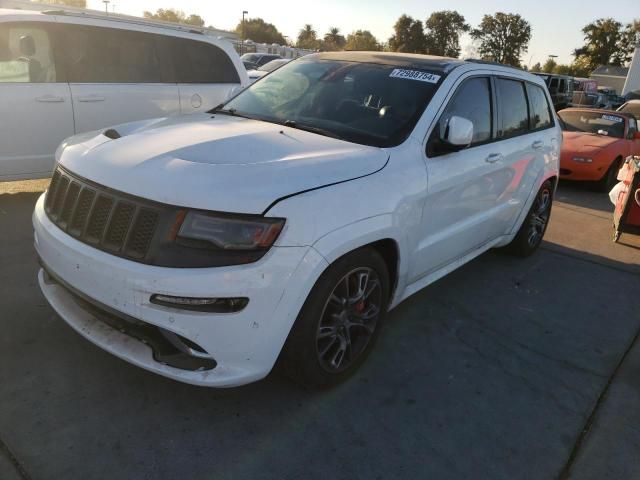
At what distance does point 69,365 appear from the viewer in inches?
118

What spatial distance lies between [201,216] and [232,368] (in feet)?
2.32

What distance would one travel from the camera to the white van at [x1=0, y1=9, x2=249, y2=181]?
17.2 ft

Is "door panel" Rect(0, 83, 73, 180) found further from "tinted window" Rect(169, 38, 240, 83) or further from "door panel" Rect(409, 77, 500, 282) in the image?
"door panel" Rect(409, 77, 500, 282)

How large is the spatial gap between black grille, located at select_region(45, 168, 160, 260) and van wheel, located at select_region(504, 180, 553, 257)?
12.7ft

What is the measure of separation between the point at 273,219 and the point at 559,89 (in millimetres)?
24938

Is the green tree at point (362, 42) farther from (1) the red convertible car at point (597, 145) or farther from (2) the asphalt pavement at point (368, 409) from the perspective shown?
(2) the asphalt pavement at point (368, 409)

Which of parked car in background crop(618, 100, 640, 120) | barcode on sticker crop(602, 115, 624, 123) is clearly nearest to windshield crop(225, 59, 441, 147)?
barcode on sticker crop(602, 115, 624, 123)

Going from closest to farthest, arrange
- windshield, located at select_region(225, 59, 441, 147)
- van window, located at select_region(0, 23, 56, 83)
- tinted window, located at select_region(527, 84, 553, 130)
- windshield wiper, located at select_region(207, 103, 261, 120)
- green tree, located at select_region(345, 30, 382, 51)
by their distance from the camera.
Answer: windshield, located at select_region(225, 59, 441, 147) < windshield wiper, located at select_region(207, 103, 261, 120) < tinted window, located at select_region(527, 84, 553, 130) < van window, located at select_region(0, 23, 56, 83) < green tree, located at select_region(345, 30, 382, 51)

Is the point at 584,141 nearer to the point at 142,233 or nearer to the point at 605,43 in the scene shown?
the point at 142,233

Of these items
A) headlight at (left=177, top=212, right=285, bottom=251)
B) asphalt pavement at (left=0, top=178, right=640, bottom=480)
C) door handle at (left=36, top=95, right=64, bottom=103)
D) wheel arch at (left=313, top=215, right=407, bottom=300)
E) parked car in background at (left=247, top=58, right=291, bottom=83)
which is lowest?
asphalt pavement at (left=0, top=178, right=640, bottom=480)

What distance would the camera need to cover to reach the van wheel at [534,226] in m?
5.19

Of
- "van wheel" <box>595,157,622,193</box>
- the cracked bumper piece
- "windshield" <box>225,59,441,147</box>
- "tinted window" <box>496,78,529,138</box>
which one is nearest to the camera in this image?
the cracked bumper piece

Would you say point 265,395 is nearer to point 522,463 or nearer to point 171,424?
point 171,424

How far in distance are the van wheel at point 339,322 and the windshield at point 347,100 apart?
2.57 feet
